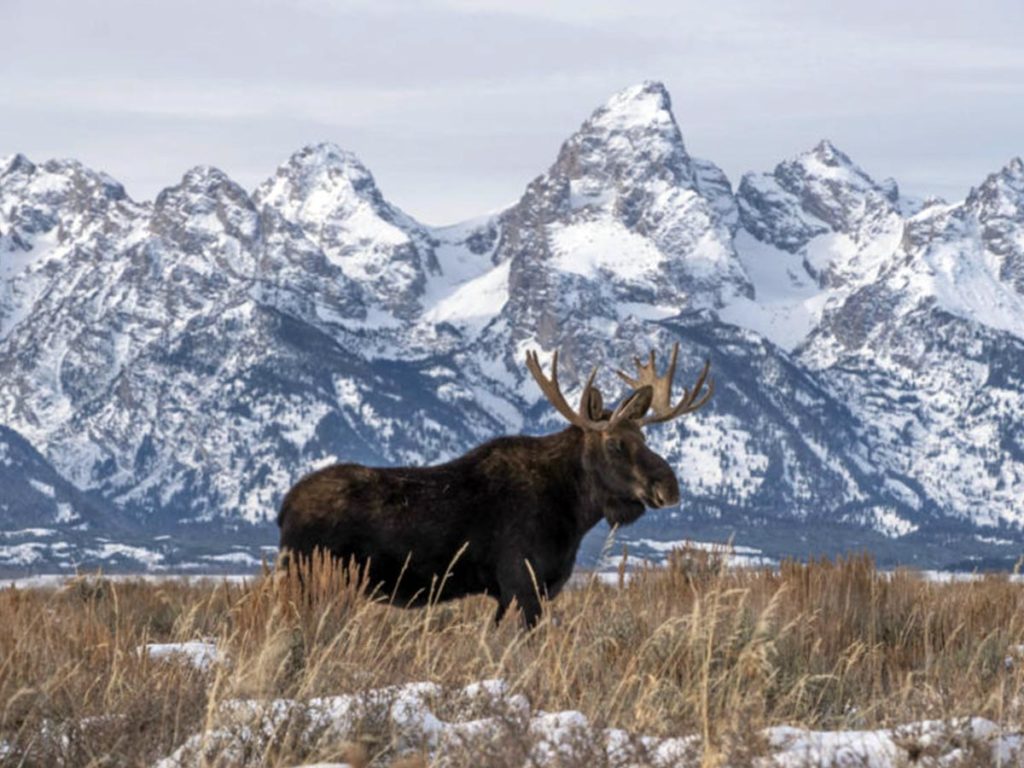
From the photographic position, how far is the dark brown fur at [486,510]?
40.9 feet

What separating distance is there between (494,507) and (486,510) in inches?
2.7

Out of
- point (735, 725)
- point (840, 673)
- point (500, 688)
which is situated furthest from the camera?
point (840, 673)

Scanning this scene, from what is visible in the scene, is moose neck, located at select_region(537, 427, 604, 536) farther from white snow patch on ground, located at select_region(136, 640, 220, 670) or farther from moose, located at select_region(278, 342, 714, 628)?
white snow patch on ground, located at select_region(136, 640, 220, 670)

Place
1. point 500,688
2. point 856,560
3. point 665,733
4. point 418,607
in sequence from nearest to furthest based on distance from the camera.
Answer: point 665,733 → point 500,688 → point 418,607 → point 856,560

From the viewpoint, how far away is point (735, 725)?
6652mm

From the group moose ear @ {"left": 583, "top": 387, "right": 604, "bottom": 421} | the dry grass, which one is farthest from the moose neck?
the dry grass

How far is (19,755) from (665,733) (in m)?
2.61

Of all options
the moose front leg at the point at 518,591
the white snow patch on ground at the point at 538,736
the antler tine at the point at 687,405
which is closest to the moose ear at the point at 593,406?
the antler tine at the point at 687,405

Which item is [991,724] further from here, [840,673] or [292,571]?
[292,571]

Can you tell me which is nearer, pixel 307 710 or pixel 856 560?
pixel 307 710

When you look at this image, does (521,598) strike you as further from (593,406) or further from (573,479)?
(593,406)

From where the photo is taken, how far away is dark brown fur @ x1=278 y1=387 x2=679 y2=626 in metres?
12.5

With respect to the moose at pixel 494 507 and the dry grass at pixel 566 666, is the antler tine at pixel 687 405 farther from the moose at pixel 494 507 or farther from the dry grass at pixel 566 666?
the dry grass at pixel 566 666

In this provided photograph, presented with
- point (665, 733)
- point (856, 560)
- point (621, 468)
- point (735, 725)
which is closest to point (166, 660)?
point (665, 733)
